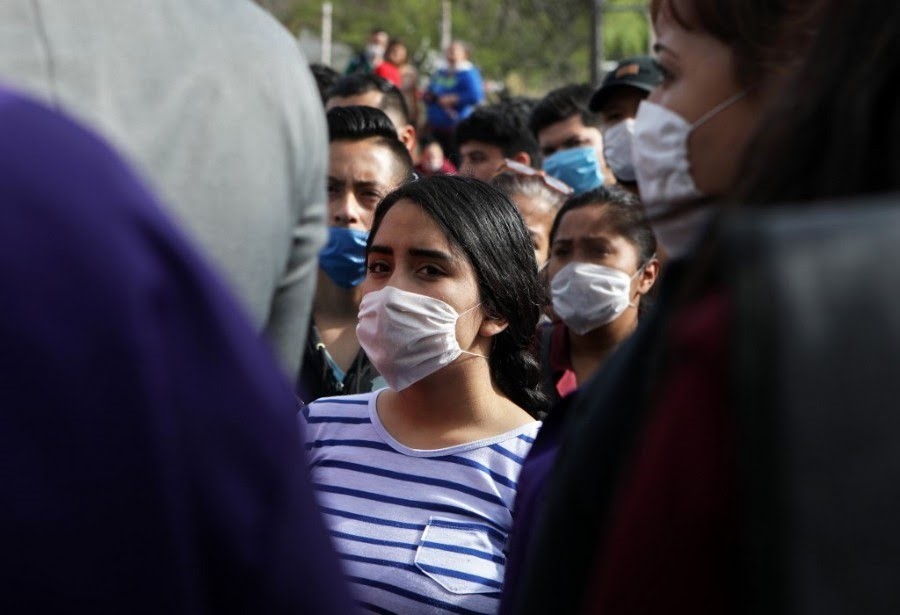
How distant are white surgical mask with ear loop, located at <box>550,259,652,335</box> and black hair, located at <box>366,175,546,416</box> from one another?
110 centimetres

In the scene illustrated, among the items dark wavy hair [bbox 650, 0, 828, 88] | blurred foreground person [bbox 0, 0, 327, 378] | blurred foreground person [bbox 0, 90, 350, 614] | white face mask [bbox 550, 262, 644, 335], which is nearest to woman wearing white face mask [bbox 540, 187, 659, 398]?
white face mask [bbox 550, 262, 644, 335]

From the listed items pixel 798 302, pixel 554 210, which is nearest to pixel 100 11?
pixel 798 302

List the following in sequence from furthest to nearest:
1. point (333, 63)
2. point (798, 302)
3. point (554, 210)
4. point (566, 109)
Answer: point (333, 63), point (566, 109), point (554, 210), point (798, 302)

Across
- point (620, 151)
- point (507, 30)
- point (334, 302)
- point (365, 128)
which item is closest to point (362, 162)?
point (365, 128)

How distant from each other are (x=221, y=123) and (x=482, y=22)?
2161cm

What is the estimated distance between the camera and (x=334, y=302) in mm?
4738

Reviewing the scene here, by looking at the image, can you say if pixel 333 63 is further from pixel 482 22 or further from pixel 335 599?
pixel 335 599

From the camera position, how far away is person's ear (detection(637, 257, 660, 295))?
4906 mm

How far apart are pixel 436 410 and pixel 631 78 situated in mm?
3306

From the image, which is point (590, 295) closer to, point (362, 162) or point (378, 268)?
point (362, 162)

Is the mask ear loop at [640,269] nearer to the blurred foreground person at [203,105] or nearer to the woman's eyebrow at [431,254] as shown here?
the woman's eyebrow at [431,254]

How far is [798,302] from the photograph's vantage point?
2.65 ft

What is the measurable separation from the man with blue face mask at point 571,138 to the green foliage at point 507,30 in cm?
1005

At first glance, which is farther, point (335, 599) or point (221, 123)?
point (221, 123)
